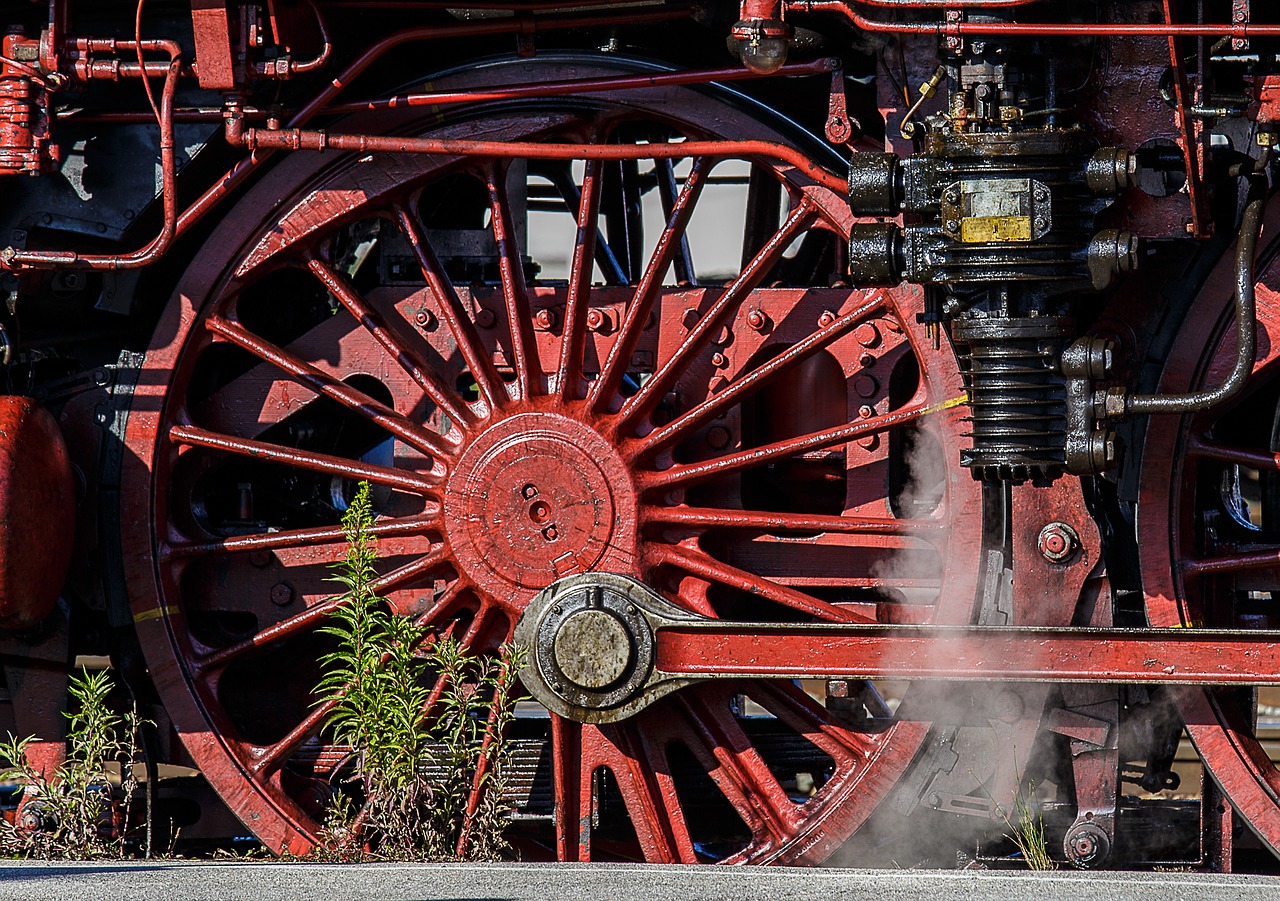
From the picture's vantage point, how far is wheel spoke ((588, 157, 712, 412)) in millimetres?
4914

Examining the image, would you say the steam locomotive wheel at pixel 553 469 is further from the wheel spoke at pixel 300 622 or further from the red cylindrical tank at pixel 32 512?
the red cylindrical tank at pixel 32 512

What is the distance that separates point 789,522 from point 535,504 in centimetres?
77

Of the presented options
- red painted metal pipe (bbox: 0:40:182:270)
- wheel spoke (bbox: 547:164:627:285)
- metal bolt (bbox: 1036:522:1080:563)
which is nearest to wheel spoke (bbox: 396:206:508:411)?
red painted metal pipe (bbox: 0:40:182:270)

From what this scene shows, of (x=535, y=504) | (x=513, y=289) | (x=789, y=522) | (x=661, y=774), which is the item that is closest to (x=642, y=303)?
(x=513, y=289)

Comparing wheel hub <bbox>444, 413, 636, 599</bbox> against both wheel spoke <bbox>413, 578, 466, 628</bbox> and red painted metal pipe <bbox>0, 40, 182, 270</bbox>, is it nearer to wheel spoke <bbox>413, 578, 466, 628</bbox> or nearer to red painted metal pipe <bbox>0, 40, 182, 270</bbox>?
wheel spoke <bbox>413, 578, 466, 628</bbox>

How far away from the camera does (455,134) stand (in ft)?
16.5

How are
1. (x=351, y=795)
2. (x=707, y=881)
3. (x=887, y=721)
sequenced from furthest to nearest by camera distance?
1. (x=351, y=795)
2. (x=887, y=721)
3. (x=707, y=881)

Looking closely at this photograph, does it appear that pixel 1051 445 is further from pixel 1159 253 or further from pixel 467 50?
pixel 467 50

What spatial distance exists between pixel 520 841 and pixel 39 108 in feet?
8.83

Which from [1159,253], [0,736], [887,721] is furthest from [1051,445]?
[0,736]

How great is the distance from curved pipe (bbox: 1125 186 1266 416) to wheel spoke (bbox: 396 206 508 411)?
1.90 metres

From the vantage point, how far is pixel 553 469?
4.91 metres

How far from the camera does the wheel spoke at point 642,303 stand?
16.1 ft

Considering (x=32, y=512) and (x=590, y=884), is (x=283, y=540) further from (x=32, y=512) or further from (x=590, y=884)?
(x=590, y=884)
